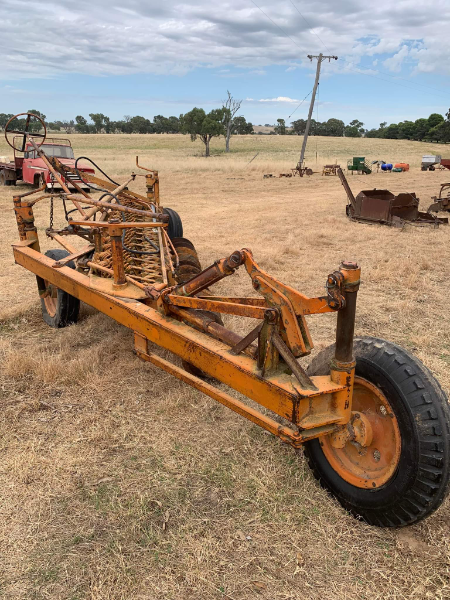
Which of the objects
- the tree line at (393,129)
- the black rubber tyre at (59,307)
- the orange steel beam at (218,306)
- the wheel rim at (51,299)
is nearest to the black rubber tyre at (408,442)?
the orange steel beam at (218,306)

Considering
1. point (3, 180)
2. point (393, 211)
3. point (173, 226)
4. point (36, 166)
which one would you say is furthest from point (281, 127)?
point (173, 226)

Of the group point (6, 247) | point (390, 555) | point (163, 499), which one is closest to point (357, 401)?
point (390, 555)

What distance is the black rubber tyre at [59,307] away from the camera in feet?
14.7

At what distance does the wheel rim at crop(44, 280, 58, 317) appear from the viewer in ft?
15.8

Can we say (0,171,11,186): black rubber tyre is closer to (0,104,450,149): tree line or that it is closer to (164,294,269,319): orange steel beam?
(164,294,269,319): orange steel beam

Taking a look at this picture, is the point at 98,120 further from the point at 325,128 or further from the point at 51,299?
the point at 51,299

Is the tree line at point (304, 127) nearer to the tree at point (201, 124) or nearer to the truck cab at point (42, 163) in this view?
the tree at point (201, 124)

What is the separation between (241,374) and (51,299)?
130 inches

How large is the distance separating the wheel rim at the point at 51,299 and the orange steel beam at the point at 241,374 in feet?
5.32

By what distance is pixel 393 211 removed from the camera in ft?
33.4

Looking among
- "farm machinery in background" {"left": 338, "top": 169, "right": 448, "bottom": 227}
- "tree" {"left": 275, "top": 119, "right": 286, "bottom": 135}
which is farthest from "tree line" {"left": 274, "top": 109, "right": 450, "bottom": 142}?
"farm machinery in background" {"left": 338, "top": 169, "right": 448, "bottom": 227}

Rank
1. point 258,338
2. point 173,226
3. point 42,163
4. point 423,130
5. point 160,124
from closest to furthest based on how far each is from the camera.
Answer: point 258,338, point 173,226, point 42,163, point 423,130, point 160,124

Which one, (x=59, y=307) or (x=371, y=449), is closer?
(x=371, y=449)

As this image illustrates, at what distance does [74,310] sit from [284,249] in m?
4.24
